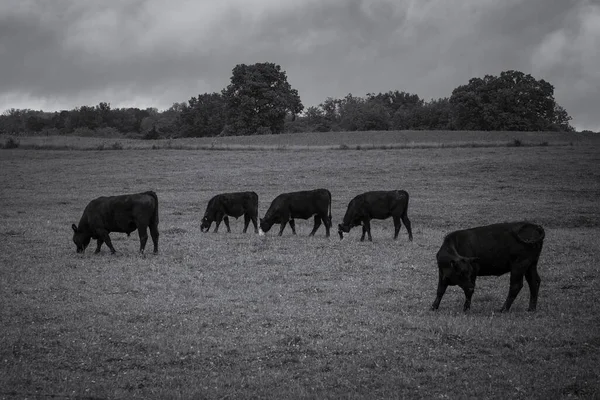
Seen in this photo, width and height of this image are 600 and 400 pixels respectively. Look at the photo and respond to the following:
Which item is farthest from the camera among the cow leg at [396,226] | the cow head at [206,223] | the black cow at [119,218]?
the cow head at [206,223]

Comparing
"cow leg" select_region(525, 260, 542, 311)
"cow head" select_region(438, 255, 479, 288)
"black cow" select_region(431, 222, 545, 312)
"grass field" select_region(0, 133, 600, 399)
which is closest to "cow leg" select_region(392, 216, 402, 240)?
"grass field" select_region(0, 133, 600, 399)

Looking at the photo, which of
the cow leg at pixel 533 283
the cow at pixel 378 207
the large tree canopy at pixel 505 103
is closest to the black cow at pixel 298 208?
the cow at pixel 378 207

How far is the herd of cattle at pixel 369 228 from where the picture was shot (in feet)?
44.0

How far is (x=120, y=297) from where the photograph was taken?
1442cm

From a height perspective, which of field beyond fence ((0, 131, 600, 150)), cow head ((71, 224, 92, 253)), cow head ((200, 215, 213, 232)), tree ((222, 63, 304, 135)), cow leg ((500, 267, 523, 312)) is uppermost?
tree ((222, 63, 304, 135))

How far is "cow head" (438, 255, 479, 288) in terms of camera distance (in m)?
13.3

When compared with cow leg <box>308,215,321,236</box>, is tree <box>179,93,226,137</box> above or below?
above

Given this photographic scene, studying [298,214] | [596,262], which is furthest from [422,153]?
[596,262]

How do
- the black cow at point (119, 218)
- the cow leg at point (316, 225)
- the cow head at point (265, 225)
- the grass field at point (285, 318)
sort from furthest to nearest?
the cow head at point (265, 225) < the cow leg at point (316, 225) < the black cow at point (119, 218) < the grass field at point (285, 318)

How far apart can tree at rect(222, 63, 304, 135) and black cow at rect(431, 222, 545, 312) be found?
80.1 m

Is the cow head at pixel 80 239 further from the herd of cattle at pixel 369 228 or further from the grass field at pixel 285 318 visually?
the grass field at pixel 285 318

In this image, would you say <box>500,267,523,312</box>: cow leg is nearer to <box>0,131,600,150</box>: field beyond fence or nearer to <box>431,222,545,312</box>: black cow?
<box>431,222,545,312</box>: black cow

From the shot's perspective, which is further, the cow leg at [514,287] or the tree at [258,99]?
the tree at [258,99]

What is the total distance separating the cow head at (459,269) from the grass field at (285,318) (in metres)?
0.65
